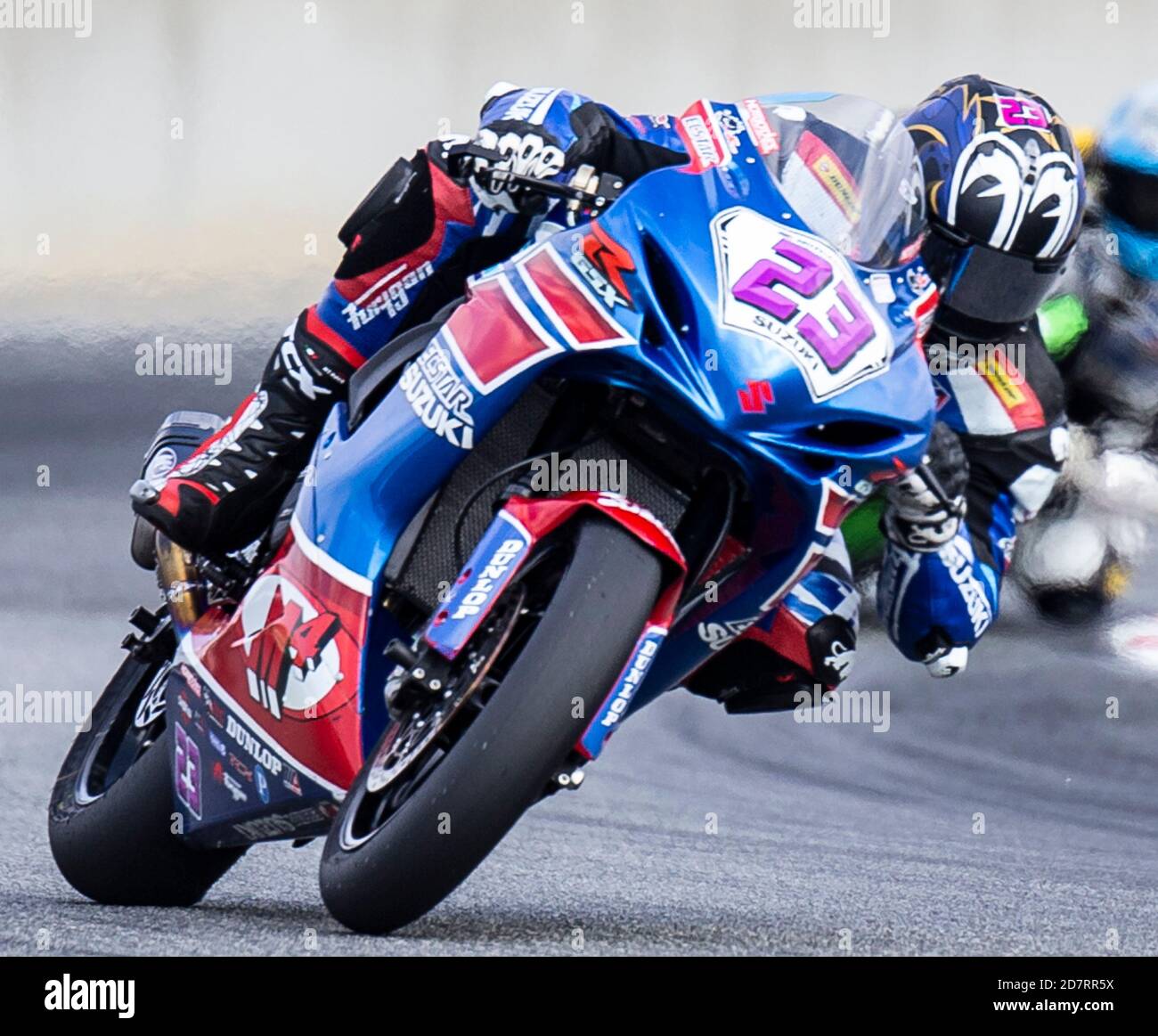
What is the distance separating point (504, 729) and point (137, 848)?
1.50 metres

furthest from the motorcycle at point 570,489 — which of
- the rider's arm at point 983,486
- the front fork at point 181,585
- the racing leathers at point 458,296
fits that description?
the rider's arm at point 983,486

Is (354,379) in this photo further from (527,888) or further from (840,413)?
(527,888)

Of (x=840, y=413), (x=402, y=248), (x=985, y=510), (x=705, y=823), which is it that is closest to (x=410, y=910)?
(x=840, y=413)

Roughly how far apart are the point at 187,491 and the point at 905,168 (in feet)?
4.70

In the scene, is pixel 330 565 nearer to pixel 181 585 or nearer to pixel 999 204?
pixel 181 585

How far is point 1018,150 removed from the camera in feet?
12.1

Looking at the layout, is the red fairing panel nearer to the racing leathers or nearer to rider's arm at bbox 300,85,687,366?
the racing leathers

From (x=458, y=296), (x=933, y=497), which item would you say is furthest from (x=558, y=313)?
(x=933, y=497)

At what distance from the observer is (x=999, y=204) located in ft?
12.0

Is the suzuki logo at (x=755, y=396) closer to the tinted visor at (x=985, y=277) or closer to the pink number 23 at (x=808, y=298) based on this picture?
the pink number 23 at (x=808, y=298)

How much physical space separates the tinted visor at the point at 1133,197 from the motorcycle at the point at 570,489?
5.18 metres

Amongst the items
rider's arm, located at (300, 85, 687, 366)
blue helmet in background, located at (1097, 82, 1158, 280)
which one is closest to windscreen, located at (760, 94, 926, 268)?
rider's arm, located at (300, 85, 687, 366)

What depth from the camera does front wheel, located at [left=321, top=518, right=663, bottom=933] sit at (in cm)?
277

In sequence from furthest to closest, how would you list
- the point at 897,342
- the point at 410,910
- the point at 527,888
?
1. the point at 527,888
2. the point at 897,342
3. the point at 410,910
